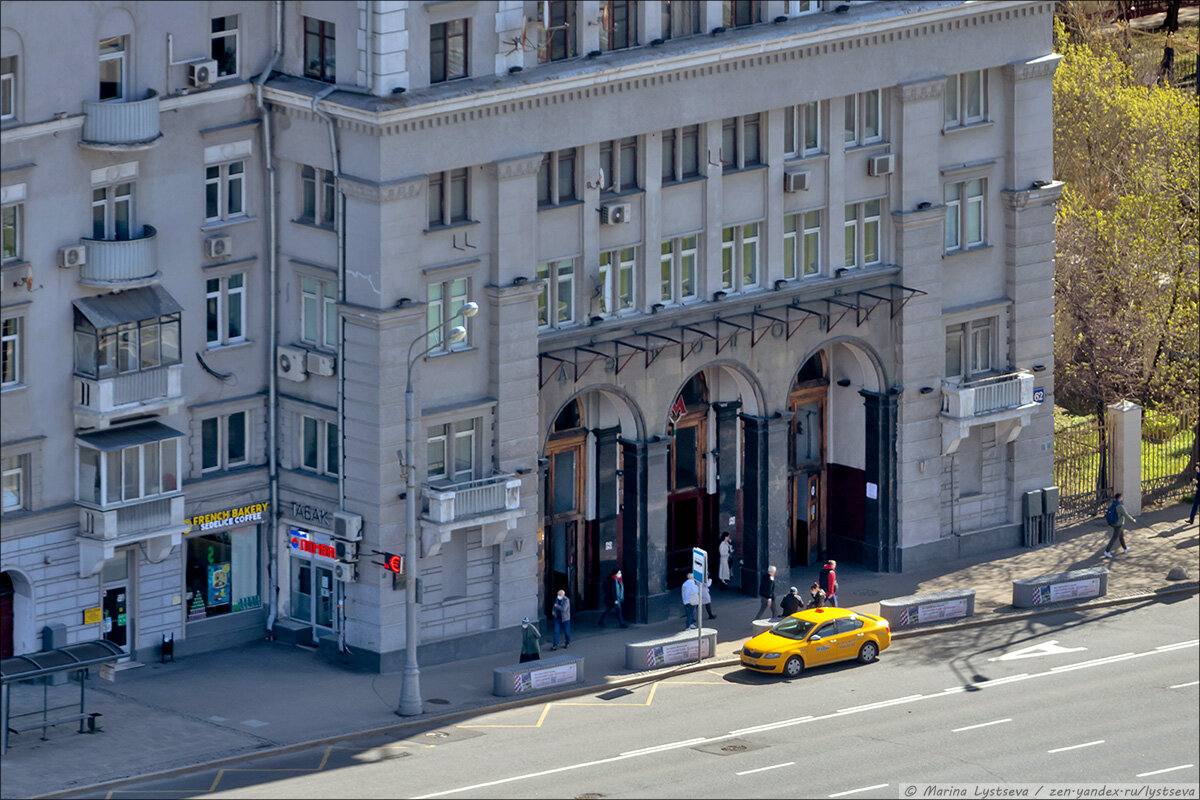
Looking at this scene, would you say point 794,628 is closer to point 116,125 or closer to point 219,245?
point 219,245

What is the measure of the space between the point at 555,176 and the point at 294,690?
51.0 ft

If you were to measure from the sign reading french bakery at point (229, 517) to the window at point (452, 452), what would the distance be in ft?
16.9

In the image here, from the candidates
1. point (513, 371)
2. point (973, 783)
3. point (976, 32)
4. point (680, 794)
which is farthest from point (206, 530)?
point (976, 32)

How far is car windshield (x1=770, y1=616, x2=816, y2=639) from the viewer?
2815 inches

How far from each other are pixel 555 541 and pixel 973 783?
696 inches

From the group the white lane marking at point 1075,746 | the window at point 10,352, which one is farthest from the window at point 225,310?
the white lane marking at point 1075,746

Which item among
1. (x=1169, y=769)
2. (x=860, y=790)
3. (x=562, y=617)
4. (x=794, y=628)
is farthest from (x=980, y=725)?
(x=562, y=617)

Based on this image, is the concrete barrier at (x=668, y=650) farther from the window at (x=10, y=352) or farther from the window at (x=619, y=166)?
the window at (x=10, y=352)

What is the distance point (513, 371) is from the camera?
72.2m

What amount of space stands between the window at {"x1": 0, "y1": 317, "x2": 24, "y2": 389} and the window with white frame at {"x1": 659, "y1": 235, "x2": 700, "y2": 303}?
1823cm

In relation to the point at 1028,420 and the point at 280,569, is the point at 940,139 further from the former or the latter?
the point at 280,569

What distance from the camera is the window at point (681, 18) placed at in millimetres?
74062

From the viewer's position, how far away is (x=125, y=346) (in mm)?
69125

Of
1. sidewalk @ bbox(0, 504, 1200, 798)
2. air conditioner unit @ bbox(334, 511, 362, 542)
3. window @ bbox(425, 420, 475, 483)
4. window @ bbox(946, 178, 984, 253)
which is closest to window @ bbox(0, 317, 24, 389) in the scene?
sidewalk @ bbox(0, 504, 1200, 798)
